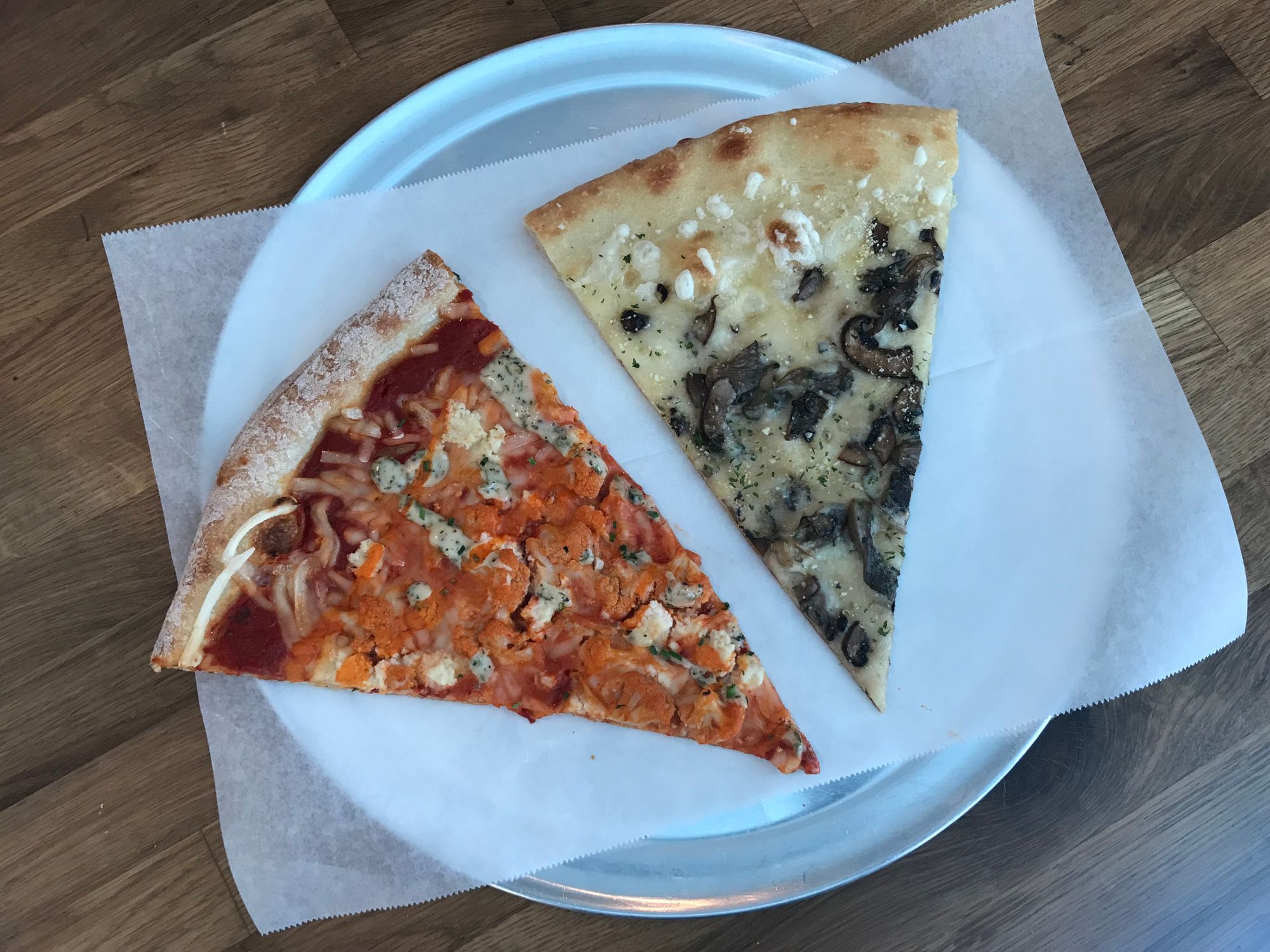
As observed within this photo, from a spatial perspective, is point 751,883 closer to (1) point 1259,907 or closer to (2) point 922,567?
(2) point 922,567

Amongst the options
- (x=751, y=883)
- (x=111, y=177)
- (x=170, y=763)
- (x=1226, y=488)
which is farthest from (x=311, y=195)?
(x=1226, y=488)

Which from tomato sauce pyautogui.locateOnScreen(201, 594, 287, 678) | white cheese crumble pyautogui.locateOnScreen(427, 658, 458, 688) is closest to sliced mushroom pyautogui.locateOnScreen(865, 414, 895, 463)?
white cheese crumble pyautogui.locateOnScreen(427, 658, 458, 688)

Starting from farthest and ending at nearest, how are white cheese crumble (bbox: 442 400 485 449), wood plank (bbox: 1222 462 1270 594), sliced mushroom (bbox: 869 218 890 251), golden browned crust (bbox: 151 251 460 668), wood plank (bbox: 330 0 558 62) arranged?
wood plank (bbox: 330 0 558 62), wood plank (bbox: 1222 462 1270 594), sliced mushroom (bbox: 869 218 890 251), white cheese crumble (bbox: 442 400 485 449), golden browned crust (bbox: 151 251 460 668)

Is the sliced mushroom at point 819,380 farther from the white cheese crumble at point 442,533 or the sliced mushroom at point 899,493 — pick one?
the white cheese crumble at point 442,533

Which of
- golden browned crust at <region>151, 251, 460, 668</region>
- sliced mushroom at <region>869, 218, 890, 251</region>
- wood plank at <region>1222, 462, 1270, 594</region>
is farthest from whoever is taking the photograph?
wood plank at <region>1222, 462, 1270, 594</region>

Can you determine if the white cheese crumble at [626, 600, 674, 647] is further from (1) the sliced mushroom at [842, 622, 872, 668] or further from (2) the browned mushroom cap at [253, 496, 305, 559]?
(2) the browned mushroom cap at [253, 496, 305, 559]

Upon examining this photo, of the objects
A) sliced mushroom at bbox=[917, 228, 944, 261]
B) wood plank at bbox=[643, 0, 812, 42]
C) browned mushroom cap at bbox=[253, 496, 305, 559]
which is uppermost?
wood plank at bbox=[643, 0, 812, 42]

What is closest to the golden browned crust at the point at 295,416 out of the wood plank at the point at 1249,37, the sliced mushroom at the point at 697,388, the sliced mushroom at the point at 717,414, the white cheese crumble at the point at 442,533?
the white cheese crumble at the point at 442,533
